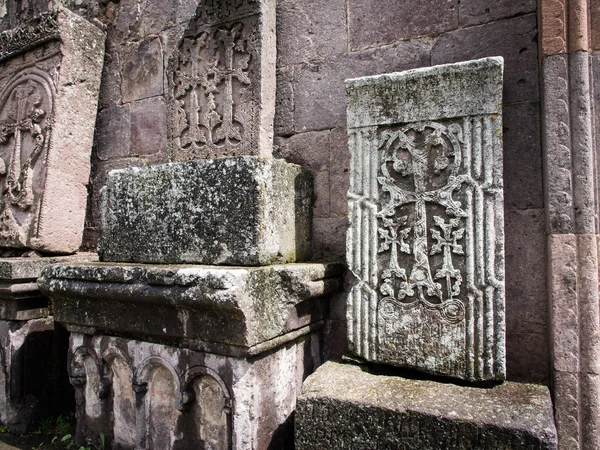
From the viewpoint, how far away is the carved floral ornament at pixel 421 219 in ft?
6.15

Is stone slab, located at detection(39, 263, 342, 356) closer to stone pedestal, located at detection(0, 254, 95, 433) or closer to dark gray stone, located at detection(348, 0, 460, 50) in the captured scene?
stone pedestal, located at detection(0, 254, 95, 433)

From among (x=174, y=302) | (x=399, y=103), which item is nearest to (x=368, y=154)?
(x=399, y=103)

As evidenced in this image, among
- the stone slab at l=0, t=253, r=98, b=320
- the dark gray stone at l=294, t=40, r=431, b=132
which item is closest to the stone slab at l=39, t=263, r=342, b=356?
the stone slab at l=0, t=253, r=98, b=320

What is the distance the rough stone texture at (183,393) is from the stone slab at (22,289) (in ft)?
2.20

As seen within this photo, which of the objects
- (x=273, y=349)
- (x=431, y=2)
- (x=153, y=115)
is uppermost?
(x=431, y=2)

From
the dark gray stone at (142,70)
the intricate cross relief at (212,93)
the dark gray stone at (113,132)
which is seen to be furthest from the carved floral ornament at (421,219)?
→ the dark gray stone at (113,132)

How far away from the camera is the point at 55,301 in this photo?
2363 mm

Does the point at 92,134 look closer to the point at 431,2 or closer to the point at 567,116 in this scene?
the point at 431,2

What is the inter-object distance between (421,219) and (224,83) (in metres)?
1.47

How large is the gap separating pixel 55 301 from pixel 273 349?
127 centimetres

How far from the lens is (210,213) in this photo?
2.07m

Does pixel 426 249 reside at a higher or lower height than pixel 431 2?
lower

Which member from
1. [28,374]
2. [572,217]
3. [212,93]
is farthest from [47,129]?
[572,217]

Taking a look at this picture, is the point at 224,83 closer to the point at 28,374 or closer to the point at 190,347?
the point at 190,347
